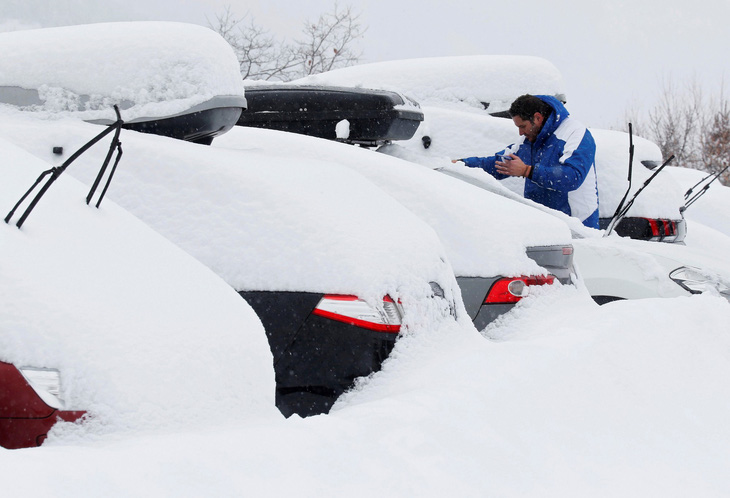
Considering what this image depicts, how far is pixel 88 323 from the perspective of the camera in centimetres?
164

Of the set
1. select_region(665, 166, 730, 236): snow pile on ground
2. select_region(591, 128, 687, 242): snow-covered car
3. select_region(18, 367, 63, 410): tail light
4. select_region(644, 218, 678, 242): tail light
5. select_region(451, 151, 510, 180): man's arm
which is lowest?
select_region(665, 166, 730, 236): snow pile on ground

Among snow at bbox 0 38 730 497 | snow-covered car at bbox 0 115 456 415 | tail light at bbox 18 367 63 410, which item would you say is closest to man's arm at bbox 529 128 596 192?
snow at bbox 0 38 730 497

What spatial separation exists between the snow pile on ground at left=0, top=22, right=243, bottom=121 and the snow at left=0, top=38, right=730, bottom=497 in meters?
0.10

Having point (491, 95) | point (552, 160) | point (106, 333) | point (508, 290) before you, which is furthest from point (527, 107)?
point (106, 333)

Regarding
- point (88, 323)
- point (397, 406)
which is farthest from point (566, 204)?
point (88, 323)

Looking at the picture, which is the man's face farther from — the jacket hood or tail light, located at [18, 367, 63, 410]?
tail light, located at [18, 367, 63, 410]

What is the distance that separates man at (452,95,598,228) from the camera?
5938 mm

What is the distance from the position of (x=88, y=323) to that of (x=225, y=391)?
0.33m

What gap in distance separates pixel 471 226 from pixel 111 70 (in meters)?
1.53

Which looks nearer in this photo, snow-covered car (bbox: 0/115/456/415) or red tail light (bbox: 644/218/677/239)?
snow-covered car (bbox: 0/115/456/415)

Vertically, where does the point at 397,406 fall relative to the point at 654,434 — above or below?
above

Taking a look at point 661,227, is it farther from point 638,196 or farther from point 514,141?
point 514,141

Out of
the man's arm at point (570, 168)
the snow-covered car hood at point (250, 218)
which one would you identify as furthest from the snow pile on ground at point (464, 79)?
the snow-covered car hood at point (250, 218)

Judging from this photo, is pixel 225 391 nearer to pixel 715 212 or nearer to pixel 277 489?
pixel 277 489
